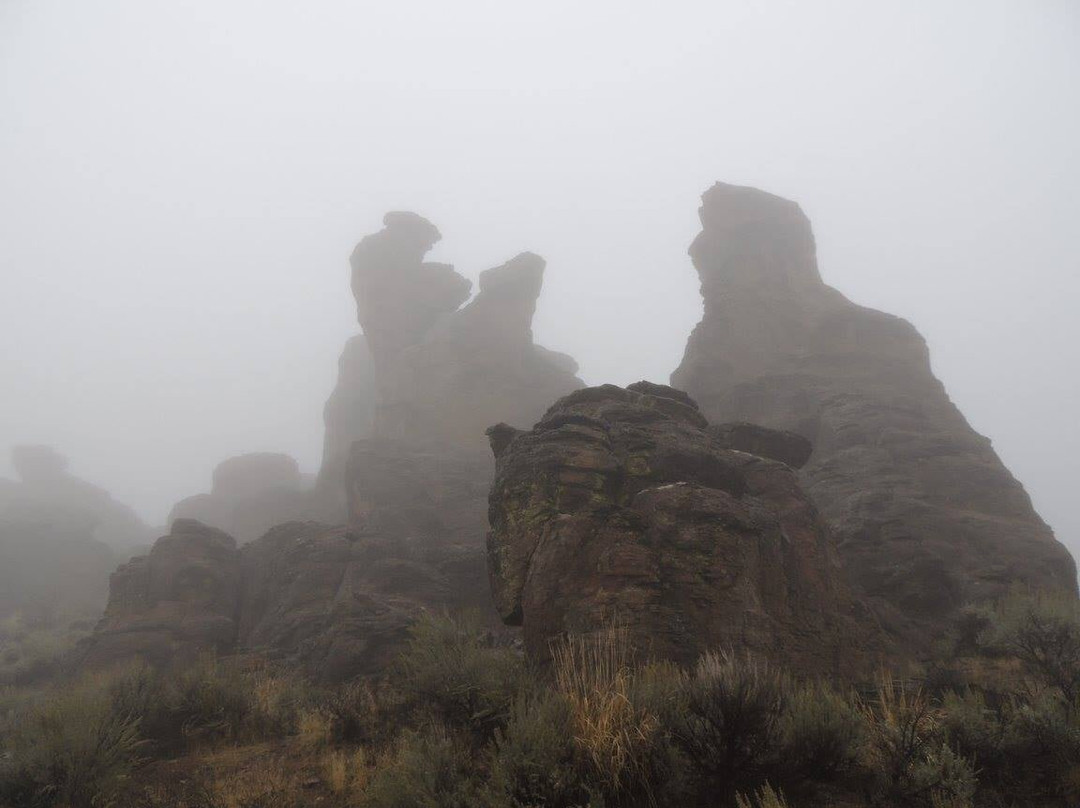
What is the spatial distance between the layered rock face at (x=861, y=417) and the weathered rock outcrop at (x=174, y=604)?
22.6m

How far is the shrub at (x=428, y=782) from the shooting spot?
576 centimetres

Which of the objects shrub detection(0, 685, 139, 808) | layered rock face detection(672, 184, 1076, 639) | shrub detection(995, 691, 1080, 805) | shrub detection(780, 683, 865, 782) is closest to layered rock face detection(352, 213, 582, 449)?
layered rock face detection(672, 184, 1076, 639)

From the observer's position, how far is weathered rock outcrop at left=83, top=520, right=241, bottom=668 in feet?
68.8

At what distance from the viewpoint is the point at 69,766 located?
7324 mm

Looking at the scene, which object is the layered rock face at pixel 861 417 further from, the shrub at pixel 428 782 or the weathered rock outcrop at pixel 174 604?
the weathered rock outcrop at pixel 174 604

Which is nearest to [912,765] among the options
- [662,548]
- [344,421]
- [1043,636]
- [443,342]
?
[662,548]

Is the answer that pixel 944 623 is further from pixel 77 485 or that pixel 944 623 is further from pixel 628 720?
pixel 77 485

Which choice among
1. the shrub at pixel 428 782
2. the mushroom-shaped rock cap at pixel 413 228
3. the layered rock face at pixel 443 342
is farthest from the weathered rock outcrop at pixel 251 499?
the shrub at pixel 428 782

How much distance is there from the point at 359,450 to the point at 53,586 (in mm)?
27312

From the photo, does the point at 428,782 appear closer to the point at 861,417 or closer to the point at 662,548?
the point at 662,548

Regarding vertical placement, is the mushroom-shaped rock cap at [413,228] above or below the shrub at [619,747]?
above

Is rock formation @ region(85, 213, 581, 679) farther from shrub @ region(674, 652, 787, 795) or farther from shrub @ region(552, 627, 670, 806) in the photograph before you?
shrub @ region(674, 652, 787, 795)

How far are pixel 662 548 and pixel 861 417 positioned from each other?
17159 millimetres

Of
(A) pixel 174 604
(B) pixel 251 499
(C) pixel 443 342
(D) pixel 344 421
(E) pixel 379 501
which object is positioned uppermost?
(C) pixel 443 342
